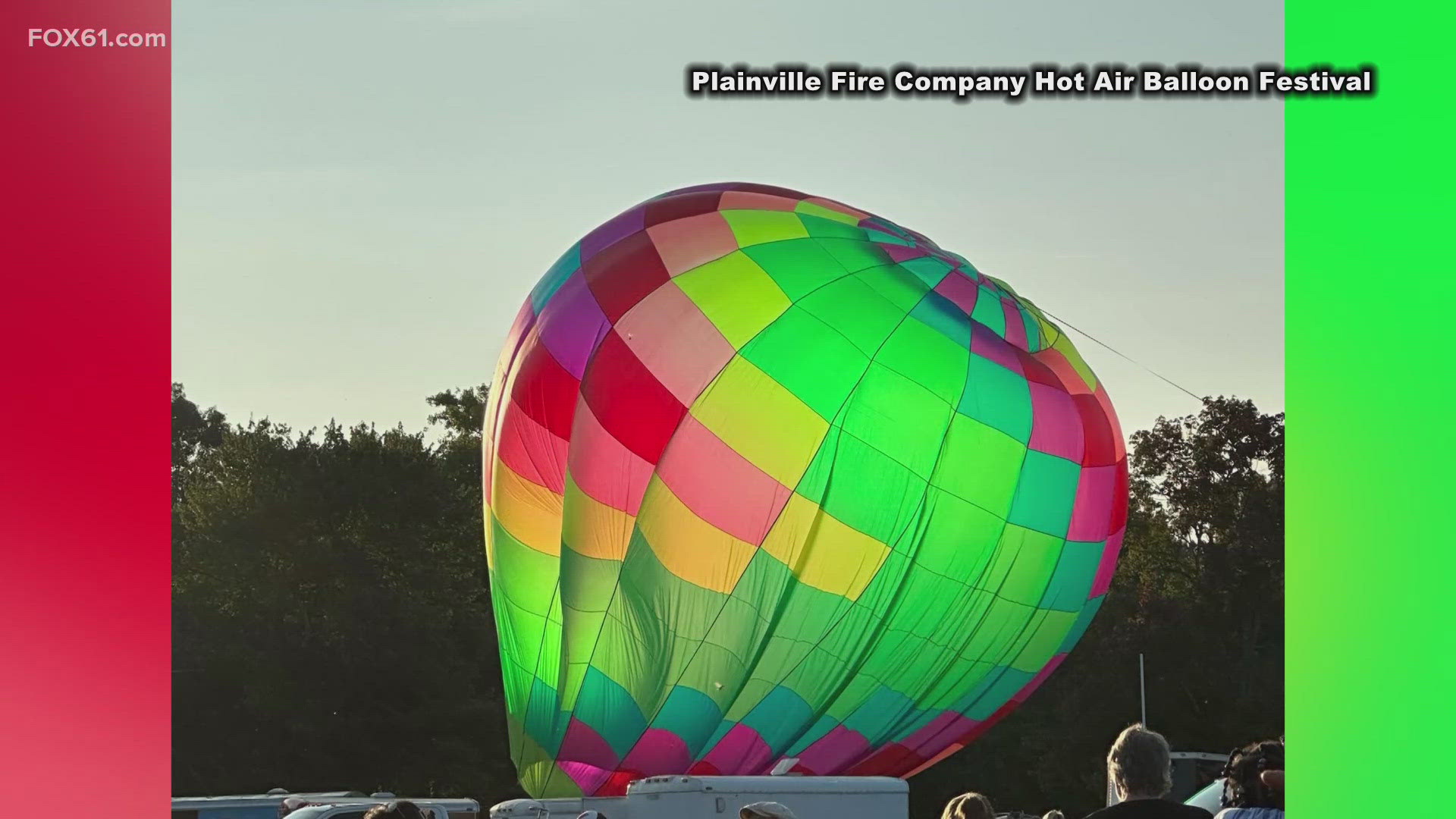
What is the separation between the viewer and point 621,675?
1459 centimetres

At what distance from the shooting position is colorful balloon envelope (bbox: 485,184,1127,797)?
1438cm

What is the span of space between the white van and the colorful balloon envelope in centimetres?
222

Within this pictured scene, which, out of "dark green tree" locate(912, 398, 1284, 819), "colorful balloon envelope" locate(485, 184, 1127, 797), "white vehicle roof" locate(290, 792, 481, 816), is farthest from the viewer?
"dark green tree" locate(912, 398, 1284, 819)

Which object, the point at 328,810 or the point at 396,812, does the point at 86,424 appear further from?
the point at 328,810

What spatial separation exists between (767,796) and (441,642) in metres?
21.0

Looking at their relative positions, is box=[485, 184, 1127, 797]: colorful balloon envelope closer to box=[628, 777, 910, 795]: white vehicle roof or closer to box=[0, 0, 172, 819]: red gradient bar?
box=[628, 777, 910, 795]: white vehicle roof

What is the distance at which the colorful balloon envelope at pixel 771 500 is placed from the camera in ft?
47.2

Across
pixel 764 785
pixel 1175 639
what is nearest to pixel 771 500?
pixel 764 785

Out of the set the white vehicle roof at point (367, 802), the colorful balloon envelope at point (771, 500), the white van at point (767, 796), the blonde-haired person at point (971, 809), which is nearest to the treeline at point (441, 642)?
the white vehicle roof at point (367, 802)

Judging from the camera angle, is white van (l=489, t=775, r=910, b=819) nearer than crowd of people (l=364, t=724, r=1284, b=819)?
No

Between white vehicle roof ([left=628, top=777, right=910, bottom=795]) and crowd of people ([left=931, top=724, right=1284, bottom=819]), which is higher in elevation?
crowd of people ([left=931, top=724, right=1284, bottom=819])

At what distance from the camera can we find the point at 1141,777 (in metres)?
4.46

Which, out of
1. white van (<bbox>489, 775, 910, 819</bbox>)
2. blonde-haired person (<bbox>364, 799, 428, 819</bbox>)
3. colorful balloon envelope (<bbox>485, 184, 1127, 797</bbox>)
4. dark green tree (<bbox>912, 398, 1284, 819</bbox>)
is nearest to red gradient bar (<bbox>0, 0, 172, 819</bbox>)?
blonde-haired person (<bbox>364, 799, 428, 819</bbox>)

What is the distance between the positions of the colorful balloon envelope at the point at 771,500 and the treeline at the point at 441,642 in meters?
15.3
